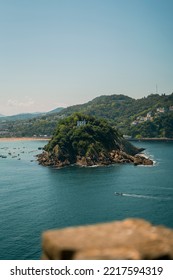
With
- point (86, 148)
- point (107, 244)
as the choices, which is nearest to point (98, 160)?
point (86, 148)

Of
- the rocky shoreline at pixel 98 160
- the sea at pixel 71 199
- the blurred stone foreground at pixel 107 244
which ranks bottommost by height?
the sea at pixel 71 199

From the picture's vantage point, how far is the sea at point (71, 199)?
63.2m

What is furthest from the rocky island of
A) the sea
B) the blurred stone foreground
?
the blurred stone foreground

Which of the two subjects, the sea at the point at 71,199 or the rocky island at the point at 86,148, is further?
the rocky island at the point at 86,148

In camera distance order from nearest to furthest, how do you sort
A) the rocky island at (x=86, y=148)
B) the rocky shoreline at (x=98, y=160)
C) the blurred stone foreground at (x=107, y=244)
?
1. the blurred stone foreground at (x=107, y=244)
2. the rocky shoreline at (x=98, y=160)
3. the rocky island at (x=86, y=148)

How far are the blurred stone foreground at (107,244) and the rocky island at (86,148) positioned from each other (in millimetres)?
136130

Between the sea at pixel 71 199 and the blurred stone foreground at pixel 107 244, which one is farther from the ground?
the blurred stone foreground at pixel 107 244

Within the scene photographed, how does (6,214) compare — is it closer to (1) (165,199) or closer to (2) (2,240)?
(2) (2,240)

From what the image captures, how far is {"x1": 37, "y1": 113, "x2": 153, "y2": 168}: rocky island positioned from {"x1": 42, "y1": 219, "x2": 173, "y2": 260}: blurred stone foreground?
447 ft

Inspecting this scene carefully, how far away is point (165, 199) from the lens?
84500 mm

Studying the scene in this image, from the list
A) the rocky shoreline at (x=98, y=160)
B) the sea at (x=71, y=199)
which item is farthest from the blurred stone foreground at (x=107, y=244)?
the rocky shoreline at (x=98, y=160)

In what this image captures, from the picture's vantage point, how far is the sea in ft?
208

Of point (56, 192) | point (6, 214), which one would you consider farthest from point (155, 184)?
point (6, 214)

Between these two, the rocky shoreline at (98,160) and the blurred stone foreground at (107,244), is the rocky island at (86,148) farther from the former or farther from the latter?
the blurred stone foreground at (107,244)
